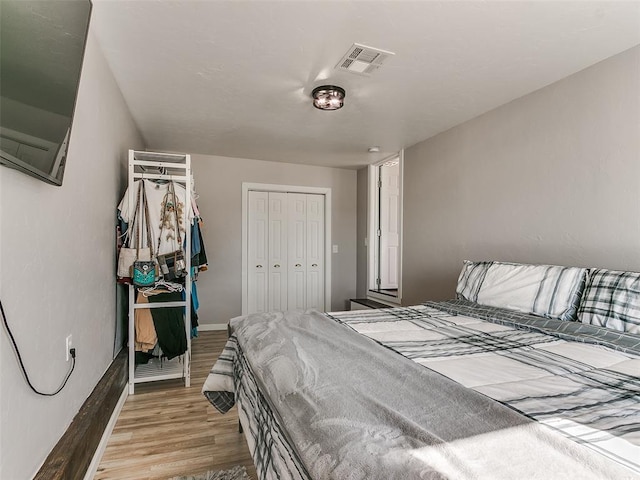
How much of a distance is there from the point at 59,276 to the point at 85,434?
730mm

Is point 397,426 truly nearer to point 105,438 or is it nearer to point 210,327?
point 105,438

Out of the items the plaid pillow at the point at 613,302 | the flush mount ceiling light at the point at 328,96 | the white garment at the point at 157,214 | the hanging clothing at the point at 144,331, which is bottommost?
the hanging clothing at the point at 144,331

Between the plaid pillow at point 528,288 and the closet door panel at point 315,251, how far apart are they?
282 cm

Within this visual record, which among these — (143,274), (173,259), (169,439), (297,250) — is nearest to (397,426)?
(169,439)

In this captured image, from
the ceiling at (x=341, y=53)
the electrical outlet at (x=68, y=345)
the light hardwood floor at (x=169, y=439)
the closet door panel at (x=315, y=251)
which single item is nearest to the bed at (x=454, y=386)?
the light hardwood floor at (x=169, y=439)

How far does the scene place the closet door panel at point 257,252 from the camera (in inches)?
182

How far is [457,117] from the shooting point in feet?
9.77

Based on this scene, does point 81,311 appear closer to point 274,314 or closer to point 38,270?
point 38,270

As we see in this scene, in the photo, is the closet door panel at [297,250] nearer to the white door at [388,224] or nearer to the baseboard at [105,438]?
the white door at [388,224]

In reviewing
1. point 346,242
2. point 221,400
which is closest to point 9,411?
point 221,400

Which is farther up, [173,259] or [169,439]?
[173,259]

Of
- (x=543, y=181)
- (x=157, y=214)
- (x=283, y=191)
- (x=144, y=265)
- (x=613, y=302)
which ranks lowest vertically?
(x=613, y=302)

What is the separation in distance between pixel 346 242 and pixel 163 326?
3084 millimetres

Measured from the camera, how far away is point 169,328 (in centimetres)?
254
